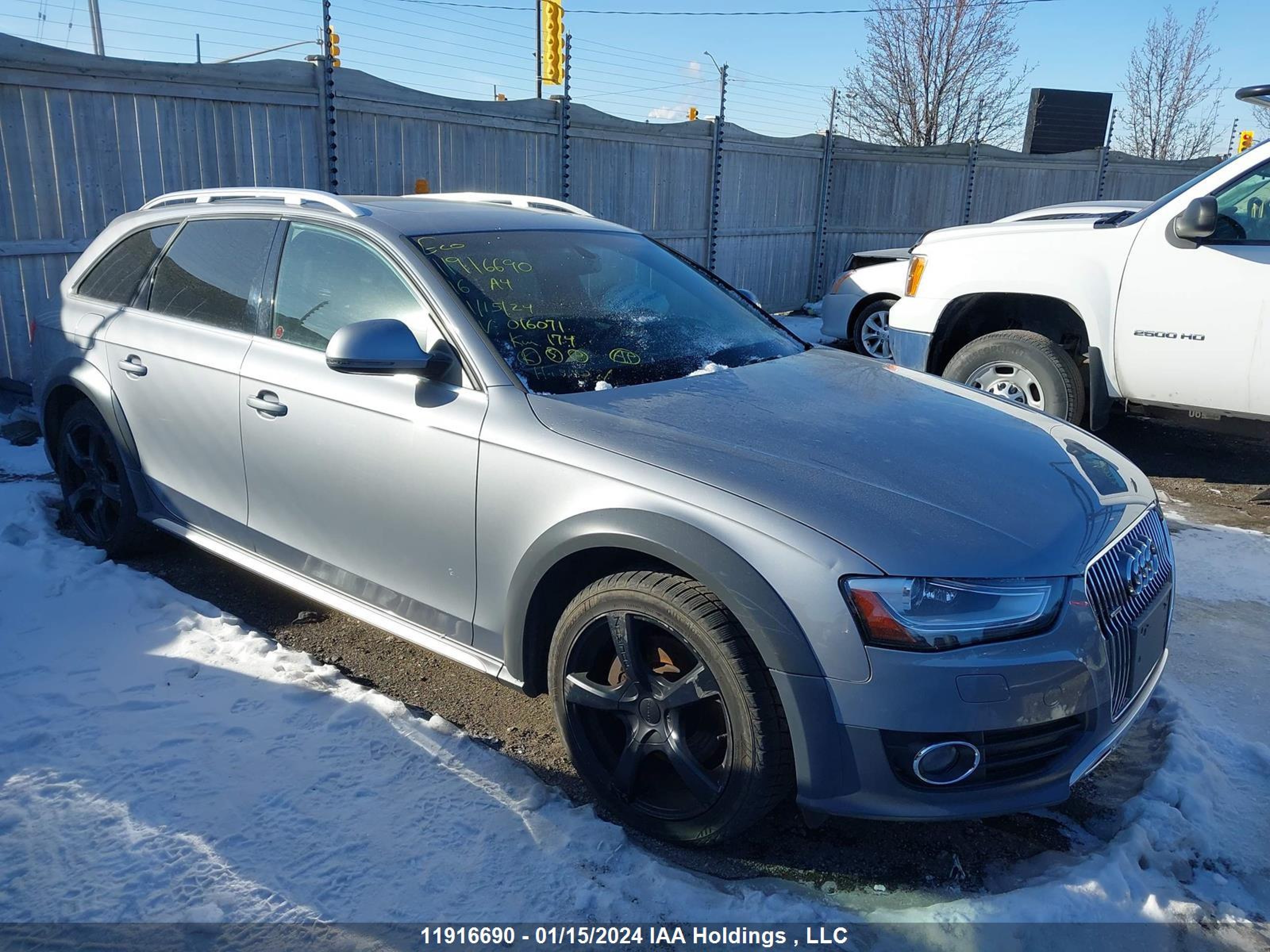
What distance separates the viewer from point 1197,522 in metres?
5.40

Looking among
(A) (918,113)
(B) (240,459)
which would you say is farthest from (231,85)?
(A) (918,113)

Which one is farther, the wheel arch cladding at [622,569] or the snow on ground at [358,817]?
the snow on ground at [358,817]

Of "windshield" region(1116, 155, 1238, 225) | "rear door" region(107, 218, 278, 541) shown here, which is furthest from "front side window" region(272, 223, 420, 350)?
"windshield" region(1116, 155, 1238, 225)

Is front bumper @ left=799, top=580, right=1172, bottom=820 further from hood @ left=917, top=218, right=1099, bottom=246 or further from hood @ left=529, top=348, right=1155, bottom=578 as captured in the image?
hood @ left=917, top=218, right=1099, bottom=246

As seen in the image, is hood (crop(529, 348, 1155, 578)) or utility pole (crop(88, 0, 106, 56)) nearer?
hood (crop(529, 348, 1155, 578))

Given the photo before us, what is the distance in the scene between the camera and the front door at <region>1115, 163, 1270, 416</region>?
17.0 feet

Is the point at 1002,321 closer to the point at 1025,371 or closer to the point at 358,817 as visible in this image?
the point at 1025,371

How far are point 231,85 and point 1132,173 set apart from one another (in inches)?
613

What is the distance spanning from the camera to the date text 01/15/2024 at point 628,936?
233 cm

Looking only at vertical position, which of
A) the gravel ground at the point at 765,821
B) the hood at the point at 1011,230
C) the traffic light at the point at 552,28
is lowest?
the gravel ground at the point at 765,821

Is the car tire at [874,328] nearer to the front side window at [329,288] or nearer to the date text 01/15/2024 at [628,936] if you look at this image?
the front side window at [329,288]

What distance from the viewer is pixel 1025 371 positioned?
6.08m

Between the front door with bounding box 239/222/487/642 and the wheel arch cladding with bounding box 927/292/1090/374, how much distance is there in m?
4.25

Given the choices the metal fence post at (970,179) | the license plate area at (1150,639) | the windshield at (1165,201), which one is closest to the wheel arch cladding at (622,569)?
the license plate area at (1150,639)
